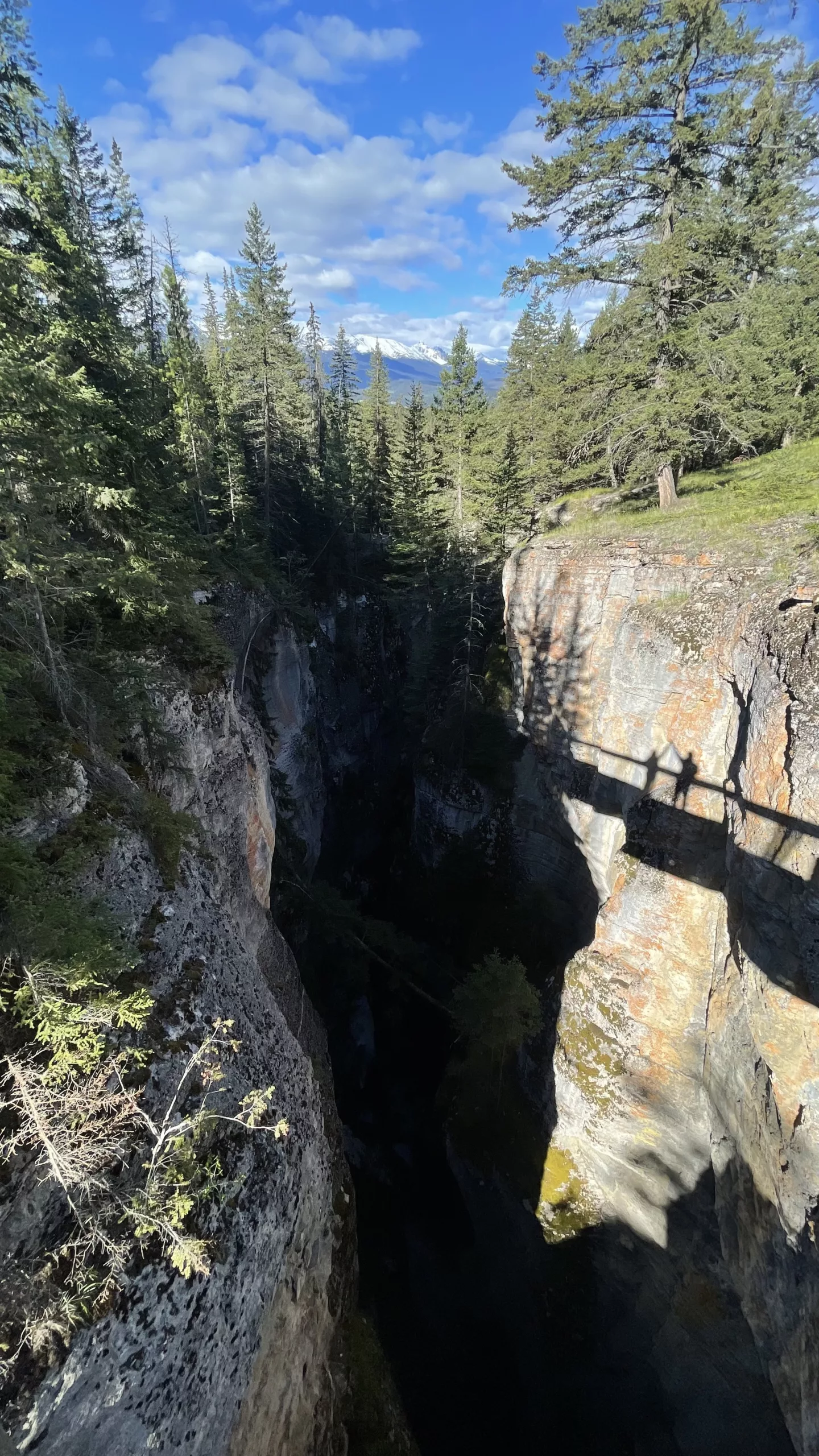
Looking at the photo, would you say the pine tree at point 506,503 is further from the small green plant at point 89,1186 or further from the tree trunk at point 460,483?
the small green plant at point 89,1186

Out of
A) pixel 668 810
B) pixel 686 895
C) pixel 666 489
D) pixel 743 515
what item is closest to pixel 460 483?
pixel 666 489

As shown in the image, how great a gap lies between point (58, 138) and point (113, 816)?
24.4m

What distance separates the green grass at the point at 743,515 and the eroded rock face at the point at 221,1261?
43.8 ft

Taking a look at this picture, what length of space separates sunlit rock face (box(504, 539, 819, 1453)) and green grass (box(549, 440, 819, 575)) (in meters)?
0.61

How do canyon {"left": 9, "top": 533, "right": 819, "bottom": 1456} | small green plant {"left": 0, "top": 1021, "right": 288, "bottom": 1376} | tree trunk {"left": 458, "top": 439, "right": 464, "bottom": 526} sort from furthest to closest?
1. tree trunk {"left": 458, "top": 439, "right": 464, "bottom": 526}
2. canyon {"left": 9, "top": 533, "right": 819, "bottom": 1456}
3. small green plant {"left": 0, "top": 1021, "right": 288, "bottom": 1376}

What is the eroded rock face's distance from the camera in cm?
459

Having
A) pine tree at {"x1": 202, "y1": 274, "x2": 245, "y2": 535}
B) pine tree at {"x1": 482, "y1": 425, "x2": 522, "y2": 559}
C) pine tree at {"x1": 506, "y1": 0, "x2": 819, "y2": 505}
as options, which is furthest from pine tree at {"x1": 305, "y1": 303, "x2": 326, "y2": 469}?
pine tree at {"x1": 506, "y1": 0, "x2": 819, "y2": 505}

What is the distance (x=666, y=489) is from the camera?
17438 mm

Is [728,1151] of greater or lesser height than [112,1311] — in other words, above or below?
below

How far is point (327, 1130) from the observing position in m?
11.2

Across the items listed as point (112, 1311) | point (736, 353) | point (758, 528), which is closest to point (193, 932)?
point (112, 1311)

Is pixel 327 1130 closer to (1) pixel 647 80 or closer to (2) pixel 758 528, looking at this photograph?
(2) pixel 758 528

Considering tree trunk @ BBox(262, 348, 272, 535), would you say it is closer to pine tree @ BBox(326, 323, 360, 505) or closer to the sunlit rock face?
pine tree @ BBox(326, 323, 360, 505)

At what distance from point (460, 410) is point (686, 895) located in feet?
80.4
